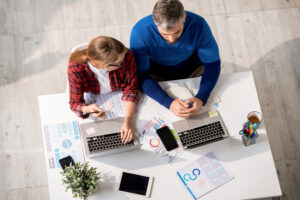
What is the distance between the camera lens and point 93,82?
5.75 feet

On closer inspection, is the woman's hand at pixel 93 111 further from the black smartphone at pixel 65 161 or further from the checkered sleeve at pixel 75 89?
the black smartphone at pixel 65 161

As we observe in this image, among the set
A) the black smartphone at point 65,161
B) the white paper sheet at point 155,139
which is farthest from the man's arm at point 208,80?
the black smartphone at point 65,161

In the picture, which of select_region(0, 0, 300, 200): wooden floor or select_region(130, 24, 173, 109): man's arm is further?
select_region(0, 0, 300, 200): wooden floor

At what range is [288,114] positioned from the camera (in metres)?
2.60

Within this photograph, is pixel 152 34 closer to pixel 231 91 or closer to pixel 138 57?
pixel 138 57

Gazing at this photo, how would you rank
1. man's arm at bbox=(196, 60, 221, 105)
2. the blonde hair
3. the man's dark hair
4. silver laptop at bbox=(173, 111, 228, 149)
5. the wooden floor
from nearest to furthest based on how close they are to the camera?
the man's dark hair
the blonde hair
silver laptop at bbox=(173, 111, 228, 149)
man's arm at bbox=(196, 60, 221, 105)
the wooden floor

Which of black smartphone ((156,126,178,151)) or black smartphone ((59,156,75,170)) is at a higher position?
black smartphone ((59,156,75,170))

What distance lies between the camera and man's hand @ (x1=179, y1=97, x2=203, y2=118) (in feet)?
5.47

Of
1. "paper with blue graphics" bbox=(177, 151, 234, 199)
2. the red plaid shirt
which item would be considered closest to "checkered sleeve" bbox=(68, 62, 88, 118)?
the red plaid shirt

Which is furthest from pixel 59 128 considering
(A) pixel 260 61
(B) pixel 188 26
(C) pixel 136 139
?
(A) pixel 260 61

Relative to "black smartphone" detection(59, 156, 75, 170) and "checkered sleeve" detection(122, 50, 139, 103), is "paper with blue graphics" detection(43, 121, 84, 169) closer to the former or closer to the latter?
"black smartphone" detection(59, 156, 75, 170)

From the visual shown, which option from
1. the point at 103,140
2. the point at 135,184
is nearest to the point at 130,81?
the point at 103,140

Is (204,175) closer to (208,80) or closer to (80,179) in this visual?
(208,80)

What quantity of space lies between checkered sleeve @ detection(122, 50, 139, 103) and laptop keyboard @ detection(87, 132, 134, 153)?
25 cm
